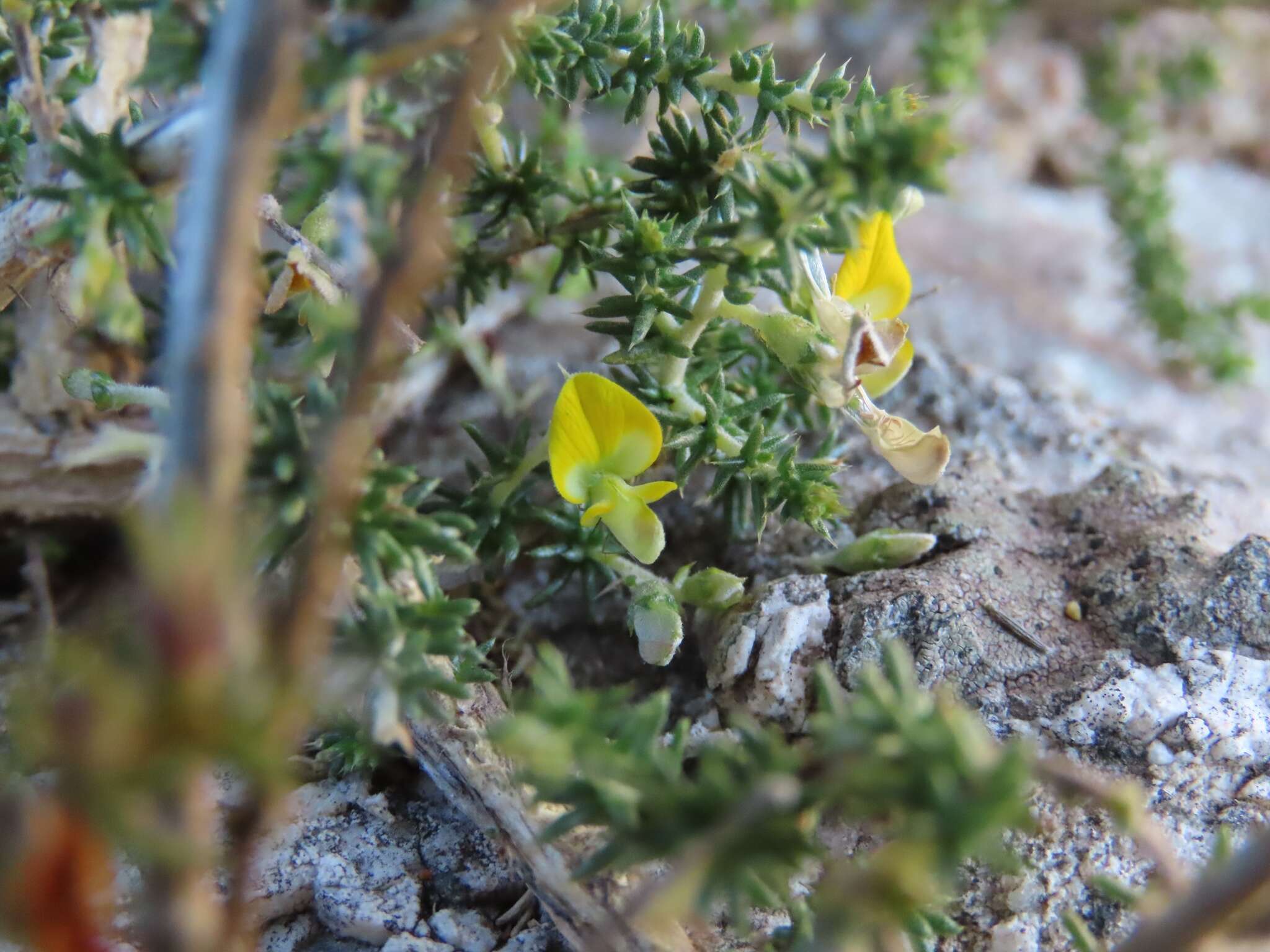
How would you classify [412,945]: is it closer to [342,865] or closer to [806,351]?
[342,865]

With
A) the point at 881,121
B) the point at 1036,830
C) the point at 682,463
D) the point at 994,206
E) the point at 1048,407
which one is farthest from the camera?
the point at 994,206

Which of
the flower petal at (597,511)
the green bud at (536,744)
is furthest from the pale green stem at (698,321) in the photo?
the green bud at (536,744)

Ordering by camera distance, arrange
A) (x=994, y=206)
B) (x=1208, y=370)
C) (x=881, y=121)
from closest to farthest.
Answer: (x=881, y=121) → (x=1208, y=370) → (x=994, y=206)

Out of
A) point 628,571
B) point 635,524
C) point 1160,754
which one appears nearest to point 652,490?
point 635,524

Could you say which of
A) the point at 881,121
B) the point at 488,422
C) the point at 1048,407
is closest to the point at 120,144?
the point at 881,121

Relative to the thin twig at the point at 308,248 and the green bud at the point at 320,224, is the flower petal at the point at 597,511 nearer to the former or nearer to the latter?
the thin twig at the point at 308,248

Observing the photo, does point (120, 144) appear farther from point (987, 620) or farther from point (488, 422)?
point (987, 620)
